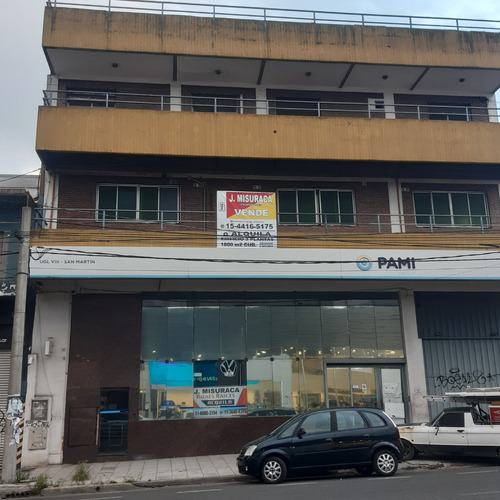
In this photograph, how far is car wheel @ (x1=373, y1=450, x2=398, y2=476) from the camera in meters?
11.6

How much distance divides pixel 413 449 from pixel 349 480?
3.13 metres

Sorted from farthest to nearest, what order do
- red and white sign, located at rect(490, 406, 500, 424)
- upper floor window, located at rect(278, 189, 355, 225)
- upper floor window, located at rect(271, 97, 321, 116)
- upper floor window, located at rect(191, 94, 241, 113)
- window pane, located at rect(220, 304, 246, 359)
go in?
upper floor window, located at rect(271, 97, 321, 116)
upper floor window, located at rect(191, 94, 241, 113)
upper floor window, located at rect(278, 189, 355, 225)
window pane, located at rect(220, 304, 246, 359)
red and white sign, located at rect(490, 406, 500, 424)

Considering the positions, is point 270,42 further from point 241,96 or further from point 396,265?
point 396,265

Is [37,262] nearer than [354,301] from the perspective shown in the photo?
Yes

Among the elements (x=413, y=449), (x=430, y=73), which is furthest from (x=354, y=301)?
(x=430, y=73)

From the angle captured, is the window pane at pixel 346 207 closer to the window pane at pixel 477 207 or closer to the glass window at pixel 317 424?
the window pane at pixel 477 207

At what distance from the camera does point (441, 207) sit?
18.6m

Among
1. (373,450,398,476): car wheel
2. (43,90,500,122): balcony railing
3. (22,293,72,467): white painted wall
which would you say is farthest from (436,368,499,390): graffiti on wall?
(22,293,72,467): white painted wall

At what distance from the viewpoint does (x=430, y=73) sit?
62.4 feet

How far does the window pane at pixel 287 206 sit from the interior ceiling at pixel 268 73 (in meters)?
4.22

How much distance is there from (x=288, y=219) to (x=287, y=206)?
1.51 feet

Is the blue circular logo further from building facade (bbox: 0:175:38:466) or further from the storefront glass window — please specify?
building facade (bbox: 0:175:38:466)

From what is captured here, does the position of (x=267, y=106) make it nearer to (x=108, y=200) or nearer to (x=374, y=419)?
(x=108, y=200)

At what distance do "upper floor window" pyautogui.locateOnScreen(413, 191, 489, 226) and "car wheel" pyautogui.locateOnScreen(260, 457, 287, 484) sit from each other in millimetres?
10233
